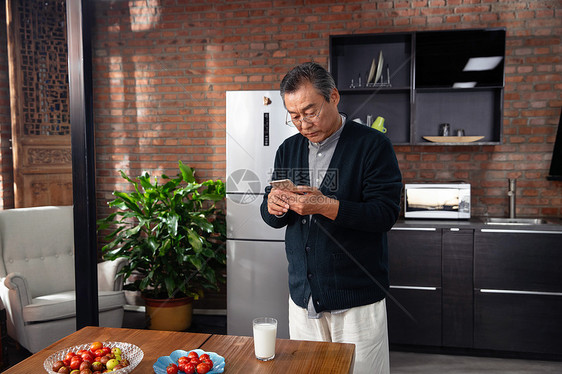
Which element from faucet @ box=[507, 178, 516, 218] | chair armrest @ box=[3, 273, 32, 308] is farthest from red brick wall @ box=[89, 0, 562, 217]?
chair armrest @ box=[3, 273, 32, 308]

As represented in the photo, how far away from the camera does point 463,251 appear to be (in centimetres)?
328

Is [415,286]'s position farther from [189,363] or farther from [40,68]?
[40,68]

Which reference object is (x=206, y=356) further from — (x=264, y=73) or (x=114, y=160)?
(x=114, y=160)

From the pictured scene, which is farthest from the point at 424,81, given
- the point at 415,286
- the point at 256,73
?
the point at 415,286

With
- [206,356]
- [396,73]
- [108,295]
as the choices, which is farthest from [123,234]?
[206,356]

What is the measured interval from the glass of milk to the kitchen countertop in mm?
2108

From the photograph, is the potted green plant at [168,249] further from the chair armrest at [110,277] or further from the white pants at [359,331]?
the white pants at [359,331]

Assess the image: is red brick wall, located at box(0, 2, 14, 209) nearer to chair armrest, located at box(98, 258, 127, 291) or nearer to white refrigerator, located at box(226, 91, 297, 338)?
chair armrest, located at box(98, 258, 127, 291)

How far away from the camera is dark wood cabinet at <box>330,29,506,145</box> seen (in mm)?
3609

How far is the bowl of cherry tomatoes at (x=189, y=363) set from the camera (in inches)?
49.8

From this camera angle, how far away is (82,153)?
2.41 meters

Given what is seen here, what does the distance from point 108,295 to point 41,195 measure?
91cm

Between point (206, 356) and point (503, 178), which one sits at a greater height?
point (503, 178)

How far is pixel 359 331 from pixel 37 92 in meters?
2.38
